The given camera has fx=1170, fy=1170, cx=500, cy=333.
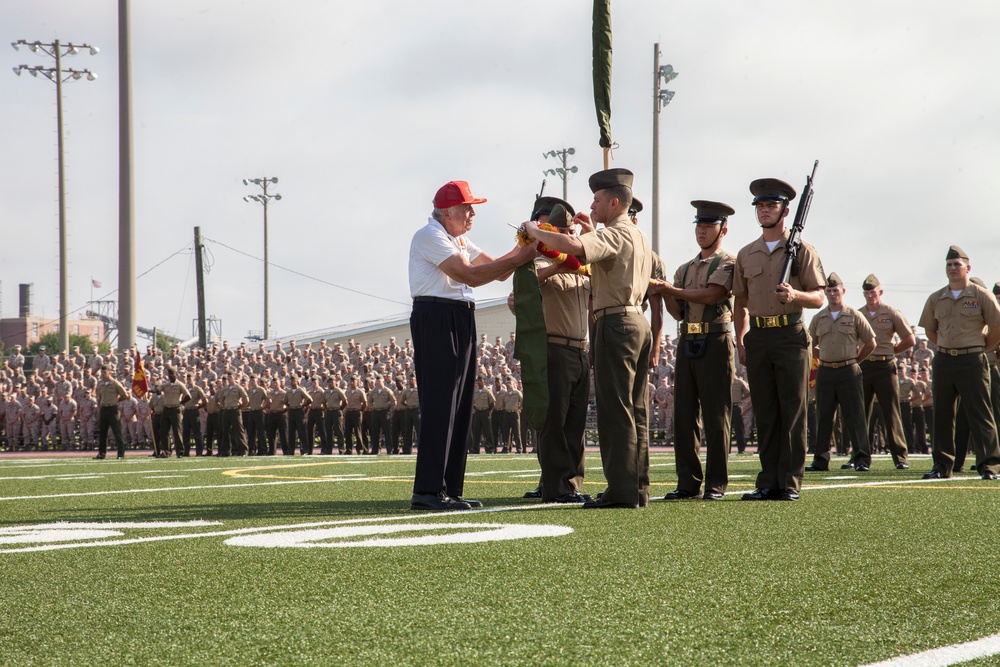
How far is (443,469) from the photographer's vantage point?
7109 millimetres

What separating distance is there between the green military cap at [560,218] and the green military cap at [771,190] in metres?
1.43

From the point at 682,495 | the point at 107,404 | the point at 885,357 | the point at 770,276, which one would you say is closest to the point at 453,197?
the point at 770,276

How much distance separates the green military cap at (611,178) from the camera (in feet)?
23.5

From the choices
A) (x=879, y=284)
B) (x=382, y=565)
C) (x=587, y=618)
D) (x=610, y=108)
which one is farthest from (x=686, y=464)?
(x=879, y=284)

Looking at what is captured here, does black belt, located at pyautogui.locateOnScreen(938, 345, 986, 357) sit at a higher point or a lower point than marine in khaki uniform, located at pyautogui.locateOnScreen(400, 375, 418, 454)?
higher

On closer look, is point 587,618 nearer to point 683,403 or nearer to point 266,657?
point 266,657

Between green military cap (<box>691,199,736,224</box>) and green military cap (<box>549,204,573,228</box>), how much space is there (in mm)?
1196

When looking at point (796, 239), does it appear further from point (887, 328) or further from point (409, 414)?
point (409, 414)

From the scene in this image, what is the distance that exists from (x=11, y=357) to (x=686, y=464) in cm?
3299

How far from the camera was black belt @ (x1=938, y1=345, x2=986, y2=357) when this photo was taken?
10594 mm

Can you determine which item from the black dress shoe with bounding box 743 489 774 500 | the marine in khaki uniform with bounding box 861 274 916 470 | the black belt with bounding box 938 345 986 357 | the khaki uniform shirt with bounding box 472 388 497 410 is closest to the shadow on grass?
the black dress shoe with bounding box 743 489 774 500

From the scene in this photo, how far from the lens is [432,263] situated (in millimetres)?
7102

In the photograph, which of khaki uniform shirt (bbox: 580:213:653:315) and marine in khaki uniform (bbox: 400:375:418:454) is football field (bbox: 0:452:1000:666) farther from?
marine in khaki uniform (bbox: 400:375:418:454)

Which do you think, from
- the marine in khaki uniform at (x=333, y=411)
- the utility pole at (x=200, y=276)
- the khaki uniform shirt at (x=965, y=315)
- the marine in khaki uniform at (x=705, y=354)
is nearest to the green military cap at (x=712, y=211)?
the marine in khaki uniform at (x=705, y=354)
